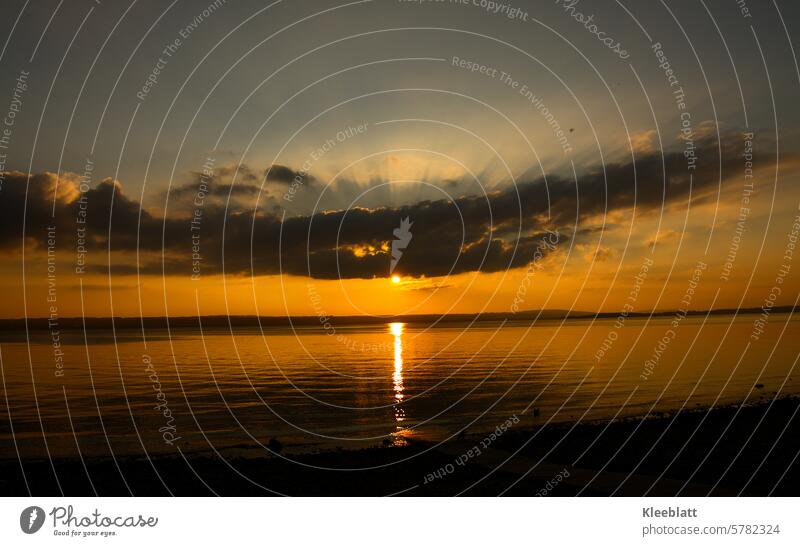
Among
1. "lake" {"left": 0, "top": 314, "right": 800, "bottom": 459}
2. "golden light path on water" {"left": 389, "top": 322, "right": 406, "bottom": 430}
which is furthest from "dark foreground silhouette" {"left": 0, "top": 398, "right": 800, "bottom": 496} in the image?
"golden light path on water" {"left": 389, "top": 322, "right": 406, "bottom": 430}

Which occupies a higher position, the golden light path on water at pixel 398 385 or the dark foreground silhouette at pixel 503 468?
the dark foreground silhouette at pixel 503 468

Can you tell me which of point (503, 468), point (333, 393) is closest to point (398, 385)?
point (333, 393)

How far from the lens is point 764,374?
5791cm

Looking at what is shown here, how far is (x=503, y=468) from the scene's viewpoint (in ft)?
75.4

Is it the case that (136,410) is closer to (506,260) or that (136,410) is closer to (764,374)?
(506,260)

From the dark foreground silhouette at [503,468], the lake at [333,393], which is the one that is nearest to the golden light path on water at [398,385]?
the lake at [333,393]

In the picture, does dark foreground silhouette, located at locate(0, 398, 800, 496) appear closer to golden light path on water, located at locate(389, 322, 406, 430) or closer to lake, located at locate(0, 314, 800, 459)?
lake, located at locate(0, 314, 800, 459)

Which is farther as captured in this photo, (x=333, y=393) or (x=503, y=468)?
(x=333, y=393)

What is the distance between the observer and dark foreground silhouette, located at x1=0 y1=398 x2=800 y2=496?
2023 cm

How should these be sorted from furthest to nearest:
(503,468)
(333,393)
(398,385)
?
1. (398,385)
2. (333,393)
3. (503,468)

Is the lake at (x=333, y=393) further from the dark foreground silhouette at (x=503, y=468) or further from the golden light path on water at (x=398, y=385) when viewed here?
the dark foreground silhouette at (x=503, y=468)

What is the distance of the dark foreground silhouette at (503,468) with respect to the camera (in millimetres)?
20234

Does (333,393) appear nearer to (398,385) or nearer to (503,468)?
(398,385)
